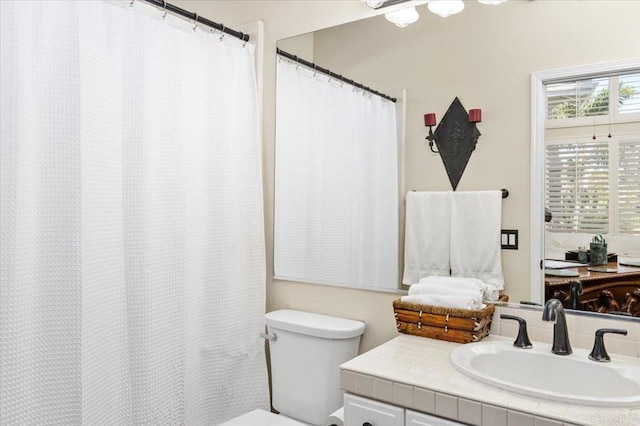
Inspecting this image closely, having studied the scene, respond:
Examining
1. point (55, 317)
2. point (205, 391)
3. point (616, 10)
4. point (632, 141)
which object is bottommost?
point (205, 391)

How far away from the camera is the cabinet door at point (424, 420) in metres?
1.28

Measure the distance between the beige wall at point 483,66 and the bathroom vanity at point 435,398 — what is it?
44cm

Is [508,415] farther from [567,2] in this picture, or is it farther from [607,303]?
[567,2]

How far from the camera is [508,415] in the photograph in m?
1.17

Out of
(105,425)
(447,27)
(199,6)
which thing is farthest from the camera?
(199,6)

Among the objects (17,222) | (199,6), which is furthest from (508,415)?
(199,6)

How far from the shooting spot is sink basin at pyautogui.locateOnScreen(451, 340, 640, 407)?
1.35 metres

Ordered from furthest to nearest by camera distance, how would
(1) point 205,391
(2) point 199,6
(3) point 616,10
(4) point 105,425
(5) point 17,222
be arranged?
(2) point 199,6
(1) point 205,391
(4) point 105,425
(3) point 616,10
(5) point 17,222

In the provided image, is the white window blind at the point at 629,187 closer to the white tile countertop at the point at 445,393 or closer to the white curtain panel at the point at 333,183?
the white tile countertop at the point at 445,393

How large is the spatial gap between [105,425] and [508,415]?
4.25 feet

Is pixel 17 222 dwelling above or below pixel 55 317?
above

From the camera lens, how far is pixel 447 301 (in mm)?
1684

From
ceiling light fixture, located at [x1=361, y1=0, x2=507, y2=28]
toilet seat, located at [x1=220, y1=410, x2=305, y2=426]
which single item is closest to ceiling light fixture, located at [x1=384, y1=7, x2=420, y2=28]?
ceiling light fixture, located at [x1=361, y1=0, x2=507, y2=28]

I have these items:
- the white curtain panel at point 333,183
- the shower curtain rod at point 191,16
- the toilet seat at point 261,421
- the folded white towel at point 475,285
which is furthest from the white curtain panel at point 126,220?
the folded white towel at point 475,285
